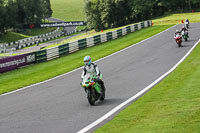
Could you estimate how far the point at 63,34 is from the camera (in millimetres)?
99625

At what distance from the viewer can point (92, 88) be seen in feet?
41.9

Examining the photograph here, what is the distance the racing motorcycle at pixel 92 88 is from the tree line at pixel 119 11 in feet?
251

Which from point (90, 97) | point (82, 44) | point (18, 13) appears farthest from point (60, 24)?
point (90, 97)

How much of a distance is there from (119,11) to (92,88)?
8271cm

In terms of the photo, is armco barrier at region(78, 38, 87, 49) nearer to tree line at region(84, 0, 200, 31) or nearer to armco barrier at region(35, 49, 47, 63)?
armco barrier at region(35, 49, 47, 63)

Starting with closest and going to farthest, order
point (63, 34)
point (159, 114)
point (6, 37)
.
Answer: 1. point (159, 114)
2. point (6, 37)
3. point (63, 34)

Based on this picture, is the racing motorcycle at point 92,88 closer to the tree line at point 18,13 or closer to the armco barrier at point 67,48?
the armco barrier at point 67,48

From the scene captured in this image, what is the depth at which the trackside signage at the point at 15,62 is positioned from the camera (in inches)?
1037

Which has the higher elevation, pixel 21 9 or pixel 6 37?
pixel 21 9

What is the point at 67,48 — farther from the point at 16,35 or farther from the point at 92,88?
the point at 16,35

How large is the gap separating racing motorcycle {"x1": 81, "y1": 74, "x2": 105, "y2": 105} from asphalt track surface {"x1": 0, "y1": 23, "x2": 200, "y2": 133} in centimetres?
26

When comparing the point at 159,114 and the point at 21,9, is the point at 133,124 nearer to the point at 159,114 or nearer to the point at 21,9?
the point at 159,114

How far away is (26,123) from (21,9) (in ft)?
341

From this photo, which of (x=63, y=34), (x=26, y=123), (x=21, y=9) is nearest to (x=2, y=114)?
(x=26, y=123)
